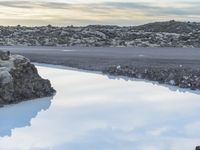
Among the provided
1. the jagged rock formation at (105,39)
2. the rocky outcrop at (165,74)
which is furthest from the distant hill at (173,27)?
the rocky outcrop at (165,74)

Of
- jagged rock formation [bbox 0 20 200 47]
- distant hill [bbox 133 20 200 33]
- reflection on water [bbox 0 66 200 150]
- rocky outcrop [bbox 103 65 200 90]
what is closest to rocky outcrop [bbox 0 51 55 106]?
reflection on water [bbox 0 66 200 150]

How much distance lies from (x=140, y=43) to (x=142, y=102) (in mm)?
54595

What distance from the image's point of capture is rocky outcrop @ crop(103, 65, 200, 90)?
26.9m

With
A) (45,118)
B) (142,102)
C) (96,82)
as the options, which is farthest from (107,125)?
(96,82)

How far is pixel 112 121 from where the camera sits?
58.4 feet

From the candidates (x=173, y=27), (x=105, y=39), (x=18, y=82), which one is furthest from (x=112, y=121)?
(x=173, y=27)

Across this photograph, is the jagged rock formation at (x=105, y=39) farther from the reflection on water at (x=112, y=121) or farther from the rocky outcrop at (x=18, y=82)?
the rocky outcrop at (x=18, y=82)

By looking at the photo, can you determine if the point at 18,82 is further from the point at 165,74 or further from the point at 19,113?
the point at 165,74

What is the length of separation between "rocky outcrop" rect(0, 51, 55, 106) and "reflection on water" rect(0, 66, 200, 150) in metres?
0.73


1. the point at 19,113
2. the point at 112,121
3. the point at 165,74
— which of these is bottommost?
the point at 19,113

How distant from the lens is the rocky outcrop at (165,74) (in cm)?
2694

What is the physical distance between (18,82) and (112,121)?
22.1 feet

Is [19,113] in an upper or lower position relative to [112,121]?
lower

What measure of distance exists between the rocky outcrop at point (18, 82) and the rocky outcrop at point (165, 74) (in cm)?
676
